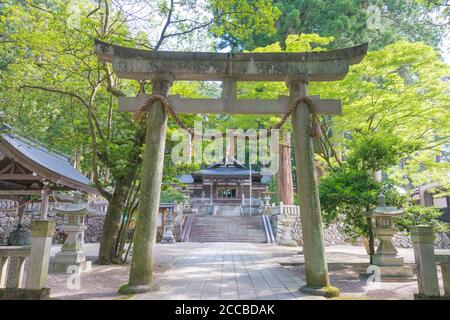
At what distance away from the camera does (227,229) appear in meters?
21.2

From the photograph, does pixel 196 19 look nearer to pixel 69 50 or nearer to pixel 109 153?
pixel 69 50

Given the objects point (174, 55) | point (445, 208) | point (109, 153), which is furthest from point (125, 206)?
point (445, 208)

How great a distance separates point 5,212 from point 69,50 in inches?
674

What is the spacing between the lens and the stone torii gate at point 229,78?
5086 mm

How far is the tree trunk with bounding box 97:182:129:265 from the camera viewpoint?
866cm

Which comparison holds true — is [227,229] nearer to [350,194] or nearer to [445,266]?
[350,194]

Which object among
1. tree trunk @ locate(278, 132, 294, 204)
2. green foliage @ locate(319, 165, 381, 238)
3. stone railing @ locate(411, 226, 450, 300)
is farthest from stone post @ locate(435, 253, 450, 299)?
tree trunk @ locate(278, 132, 294, 204)

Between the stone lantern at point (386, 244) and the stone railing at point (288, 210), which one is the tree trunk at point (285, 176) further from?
the stone lantern at point (386, 244)

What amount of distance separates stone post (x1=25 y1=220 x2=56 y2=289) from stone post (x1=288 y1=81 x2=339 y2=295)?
3.96 m

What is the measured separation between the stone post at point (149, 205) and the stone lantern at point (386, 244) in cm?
533

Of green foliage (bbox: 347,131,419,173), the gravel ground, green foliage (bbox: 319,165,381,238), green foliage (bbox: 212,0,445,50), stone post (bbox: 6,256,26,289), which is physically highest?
green foliage (bbox: 212,0,445,50)

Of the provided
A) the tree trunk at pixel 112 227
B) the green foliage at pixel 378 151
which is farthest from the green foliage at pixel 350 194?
the tree trunk at pixel 112 227

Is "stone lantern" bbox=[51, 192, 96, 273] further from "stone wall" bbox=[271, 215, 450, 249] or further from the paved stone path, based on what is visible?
"stone wall" bbox=[271, 215, 450, 249]

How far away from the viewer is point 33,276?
432 cm
